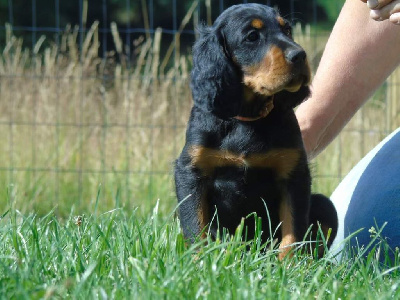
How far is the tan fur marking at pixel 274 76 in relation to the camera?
9.36 feet

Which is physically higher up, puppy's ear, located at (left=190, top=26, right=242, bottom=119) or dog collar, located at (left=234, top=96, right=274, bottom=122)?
puppy's ear, located at (left=190, top=26, right=242, bottom=119)

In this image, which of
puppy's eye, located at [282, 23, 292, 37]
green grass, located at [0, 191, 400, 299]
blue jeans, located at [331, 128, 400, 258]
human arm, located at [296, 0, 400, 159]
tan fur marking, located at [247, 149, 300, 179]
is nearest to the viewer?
green grass, located at [0, 191, 400, 299]

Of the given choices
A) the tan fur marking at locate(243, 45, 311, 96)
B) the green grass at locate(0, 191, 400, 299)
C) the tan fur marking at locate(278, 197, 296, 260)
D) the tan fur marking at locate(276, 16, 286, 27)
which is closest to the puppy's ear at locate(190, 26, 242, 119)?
the tan fur marking at locate(243, 45, 311, 96)

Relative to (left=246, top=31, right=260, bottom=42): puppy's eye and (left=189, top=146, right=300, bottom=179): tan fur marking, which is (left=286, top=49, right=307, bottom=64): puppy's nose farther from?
(left=189, top=146, right=300, bottom=179): tan fur marking

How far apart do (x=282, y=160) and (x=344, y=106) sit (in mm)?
1041

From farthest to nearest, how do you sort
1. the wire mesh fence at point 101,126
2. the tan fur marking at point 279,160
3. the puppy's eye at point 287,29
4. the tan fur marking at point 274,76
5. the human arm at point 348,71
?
1. the wire mesh fence at point 101,126
2. the human arm at point 348,71
3. the puppy's eye at point 287,29
4. the tan fur marking at point 279,160
5. the tan fur marking at point 274,76

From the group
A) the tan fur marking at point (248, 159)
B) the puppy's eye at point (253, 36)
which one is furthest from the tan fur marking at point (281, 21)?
the tan fur marking at point (248, 159)

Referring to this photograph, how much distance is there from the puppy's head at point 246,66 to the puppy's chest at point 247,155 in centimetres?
11

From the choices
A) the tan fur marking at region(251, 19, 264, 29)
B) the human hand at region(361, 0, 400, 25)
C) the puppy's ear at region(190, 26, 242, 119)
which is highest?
the human hand at region(361, 0, 400, 25)

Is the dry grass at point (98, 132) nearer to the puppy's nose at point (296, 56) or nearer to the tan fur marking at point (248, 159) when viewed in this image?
the tan fur marking at point (248, 159)

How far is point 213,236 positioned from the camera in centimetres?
326

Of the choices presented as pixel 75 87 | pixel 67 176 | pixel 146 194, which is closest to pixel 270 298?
pixel 146 194

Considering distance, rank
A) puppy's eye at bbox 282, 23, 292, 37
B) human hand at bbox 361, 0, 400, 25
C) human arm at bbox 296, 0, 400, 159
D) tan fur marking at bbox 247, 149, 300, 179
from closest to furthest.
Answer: human hand at bbox 361, 0, 400, 25
tan fur marking at bbox 247, 149, 300, 179
puppy's eye at bbox 282, 23, 292, 37
human arm at bbox 296, 0, 400, 159

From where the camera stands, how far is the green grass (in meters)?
1.97
